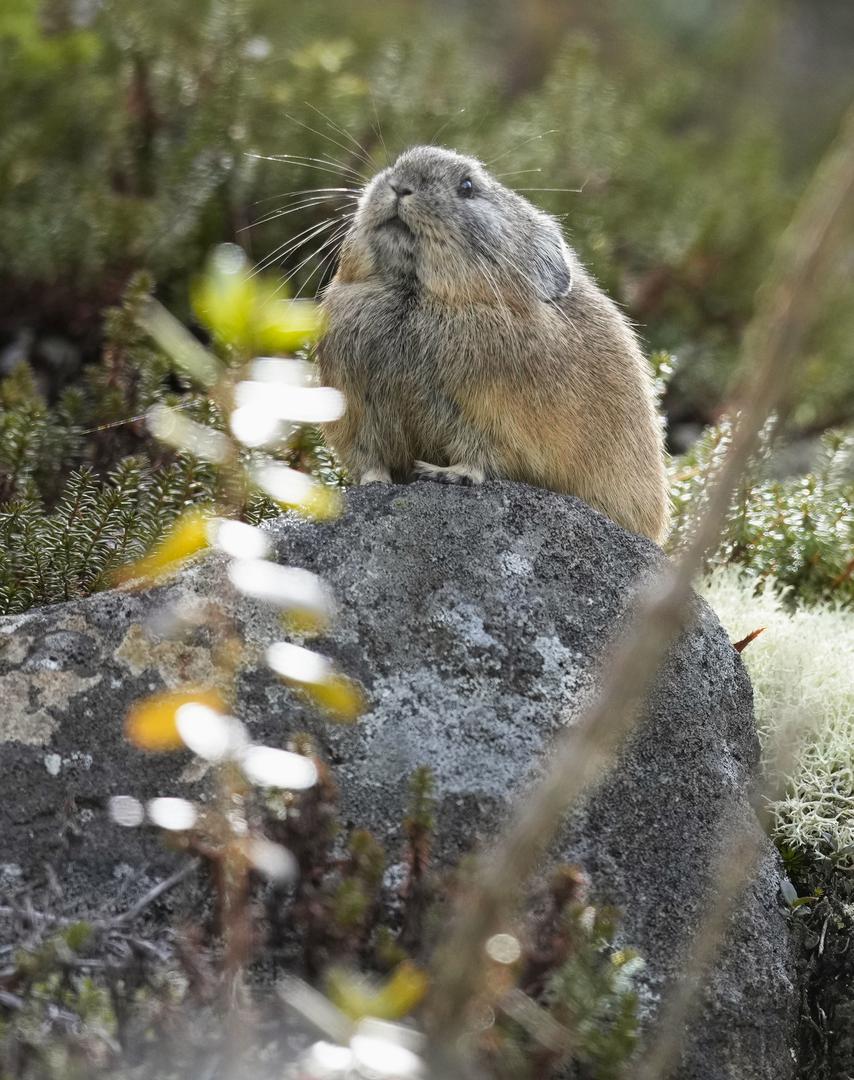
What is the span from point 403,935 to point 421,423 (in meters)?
1.71

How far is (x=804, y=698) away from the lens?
4.12m

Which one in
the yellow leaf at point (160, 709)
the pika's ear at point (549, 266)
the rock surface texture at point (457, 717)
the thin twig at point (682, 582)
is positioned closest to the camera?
the thin twig at point (682, 582)

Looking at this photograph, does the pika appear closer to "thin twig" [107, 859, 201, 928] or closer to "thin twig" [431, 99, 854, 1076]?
"thin twig" [107, 859, 201, 928]

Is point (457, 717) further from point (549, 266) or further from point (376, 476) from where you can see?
point (549, 266)

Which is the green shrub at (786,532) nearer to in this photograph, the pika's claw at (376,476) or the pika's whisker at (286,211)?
the pika's claw at (376,476)

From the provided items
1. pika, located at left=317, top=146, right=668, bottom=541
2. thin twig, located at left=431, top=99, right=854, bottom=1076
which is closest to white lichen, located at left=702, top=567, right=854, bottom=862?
pika, located at left=317, top=146, right=668, bottom=541

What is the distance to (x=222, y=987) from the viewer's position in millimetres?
2758

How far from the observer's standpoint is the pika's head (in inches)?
163

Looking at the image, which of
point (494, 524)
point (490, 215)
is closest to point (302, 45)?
point (490, 215)

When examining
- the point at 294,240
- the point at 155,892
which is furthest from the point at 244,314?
the point at 294,240

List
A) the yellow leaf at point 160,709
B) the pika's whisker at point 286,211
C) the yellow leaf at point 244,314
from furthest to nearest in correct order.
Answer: the pika's whisker at point 286,211
the yellow leaf at point 160,709
the yellow leaf at point 244,314

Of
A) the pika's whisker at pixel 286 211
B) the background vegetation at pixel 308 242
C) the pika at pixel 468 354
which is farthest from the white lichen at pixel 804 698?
the pika's whisker at pixel 286 211

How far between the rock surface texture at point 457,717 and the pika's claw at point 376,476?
0.31 m

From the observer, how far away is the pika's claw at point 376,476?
13.7 ft
